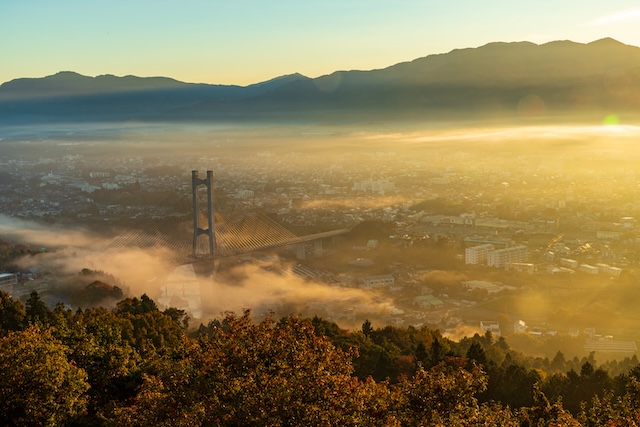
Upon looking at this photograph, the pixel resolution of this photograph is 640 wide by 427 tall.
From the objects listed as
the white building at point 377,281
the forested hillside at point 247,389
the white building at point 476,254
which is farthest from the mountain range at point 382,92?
the forested hillside at point 247,389

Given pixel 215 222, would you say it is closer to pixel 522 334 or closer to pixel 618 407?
pixel 522 334

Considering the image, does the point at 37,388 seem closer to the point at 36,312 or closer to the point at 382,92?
the point at 36,312

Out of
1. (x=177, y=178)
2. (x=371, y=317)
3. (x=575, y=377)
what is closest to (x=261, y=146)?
(x=177, y=178)

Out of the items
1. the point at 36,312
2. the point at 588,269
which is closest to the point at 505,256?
the point at 588,269

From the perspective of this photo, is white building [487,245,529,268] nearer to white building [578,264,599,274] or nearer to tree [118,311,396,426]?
white building [578,264,599,274]

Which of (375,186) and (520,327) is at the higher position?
(375,186)

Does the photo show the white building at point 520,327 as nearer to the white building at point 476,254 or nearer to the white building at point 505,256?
the white building at point 505,256

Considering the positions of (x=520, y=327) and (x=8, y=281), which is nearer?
(x=520, y=327)
